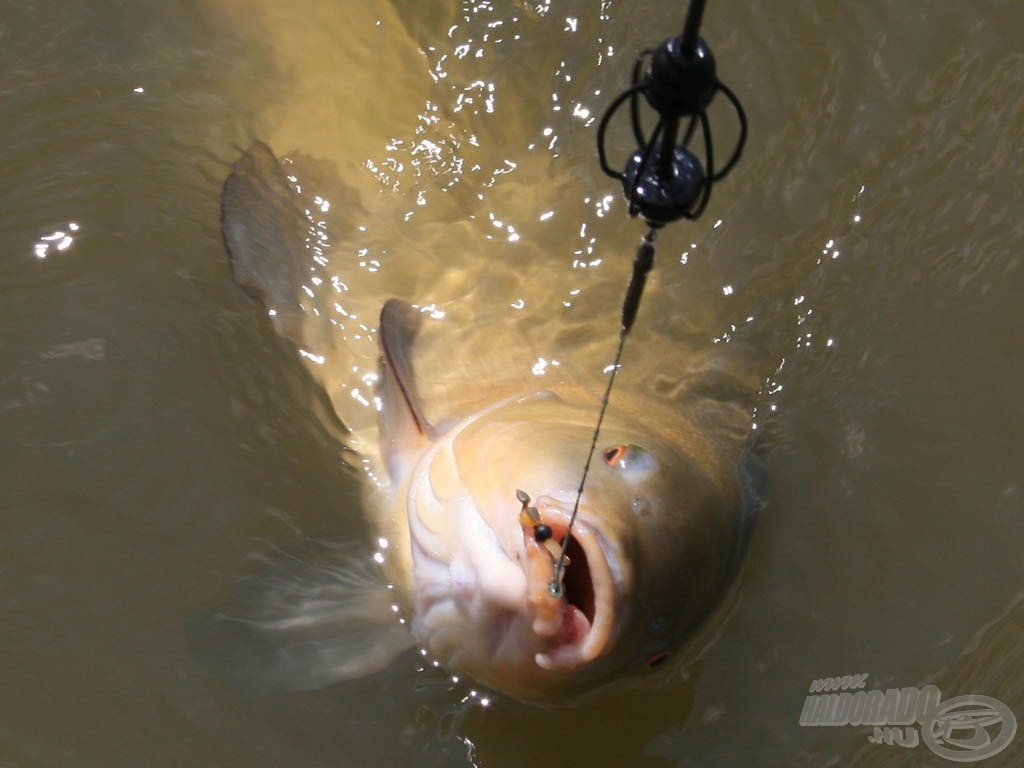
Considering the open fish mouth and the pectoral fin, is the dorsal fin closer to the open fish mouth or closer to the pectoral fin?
the pectoral fin

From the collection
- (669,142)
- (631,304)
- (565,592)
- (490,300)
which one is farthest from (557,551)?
(490,300)

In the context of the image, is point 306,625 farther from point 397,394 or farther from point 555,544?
point 555,544

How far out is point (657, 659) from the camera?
277 centimetres

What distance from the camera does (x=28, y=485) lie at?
3176mm

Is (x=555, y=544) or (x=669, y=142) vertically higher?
(x=669, y=142)

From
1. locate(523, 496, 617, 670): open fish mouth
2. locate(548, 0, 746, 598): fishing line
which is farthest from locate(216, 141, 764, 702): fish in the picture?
locate(548, 0, 746, 598): fishing line

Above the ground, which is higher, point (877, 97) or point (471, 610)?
point (877, 97)

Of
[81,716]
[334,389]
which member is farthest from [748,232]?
[81,716]

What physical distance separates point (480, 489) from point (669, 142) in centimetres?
106

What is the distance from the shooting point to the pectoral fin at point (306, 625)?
3.04m

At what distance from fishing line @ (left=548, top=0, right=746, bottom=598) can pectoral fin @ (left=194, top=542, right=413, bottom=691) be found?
0.92 meters

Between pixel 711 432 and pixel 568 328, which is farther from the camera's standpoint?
pixel 568 328

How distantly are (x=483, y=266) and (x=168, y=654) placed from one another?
1.40 m

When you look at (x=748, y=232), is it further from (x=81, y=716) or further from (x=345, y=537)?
(x=81, y=716)
